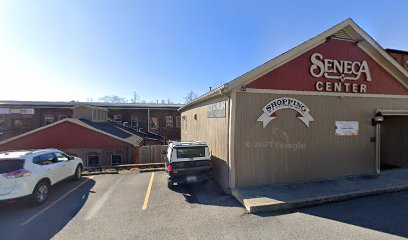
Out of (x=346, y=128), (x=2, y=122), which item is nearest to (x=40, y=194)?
(x=346, y=128)

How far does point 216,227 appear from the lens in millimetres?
5188

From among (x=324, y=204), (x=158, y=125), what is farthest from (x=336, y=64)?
(x=158, y=125)

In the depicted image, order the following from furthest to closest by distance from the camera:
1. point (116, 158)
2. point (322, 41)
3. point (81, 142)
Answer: point (116, 158)
point (81, 142)
point (322, 41)

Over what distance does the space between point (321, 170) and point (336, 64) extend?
14.1 ft

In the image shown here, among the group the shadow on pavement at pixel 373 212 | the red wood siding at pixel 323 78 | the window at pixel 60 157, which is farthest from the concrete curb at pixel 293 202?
the window at pixel 60 157

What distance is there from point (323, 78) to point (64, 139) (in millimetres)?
20542

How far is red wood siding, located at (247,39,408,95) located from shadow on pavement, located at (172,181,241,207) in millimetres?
3972

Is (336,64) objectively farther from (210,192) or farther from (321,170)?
(210,192)

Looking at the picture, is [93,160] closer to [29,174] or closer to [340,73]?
[29,174]

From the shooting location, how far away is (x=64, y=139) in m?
18.9

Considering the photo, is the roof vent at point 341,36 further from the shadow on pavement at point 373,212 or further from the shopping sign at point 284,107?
the shadow on pavement at point 373,212

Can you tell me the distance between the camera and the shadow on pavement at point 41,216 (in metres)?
5.07

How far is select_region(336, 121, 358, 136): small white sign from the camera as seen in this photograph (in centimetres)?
854

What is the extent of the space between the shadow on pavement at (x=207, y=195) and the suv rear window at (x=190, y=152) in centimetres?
133
